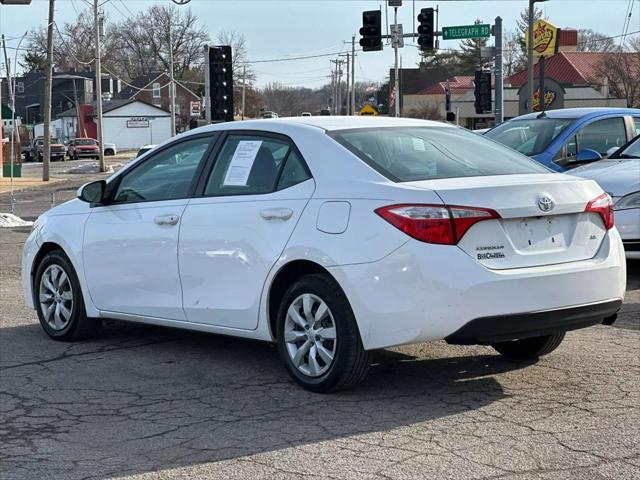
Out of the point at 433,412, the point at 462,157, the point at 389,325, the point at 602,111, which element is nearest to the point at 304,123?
the point at 462,157

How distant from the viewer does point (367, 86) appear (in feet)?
559

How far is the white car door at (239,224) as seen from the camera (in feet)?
19.6

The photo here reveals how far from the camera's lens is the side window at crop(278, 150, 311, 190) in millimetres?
5988

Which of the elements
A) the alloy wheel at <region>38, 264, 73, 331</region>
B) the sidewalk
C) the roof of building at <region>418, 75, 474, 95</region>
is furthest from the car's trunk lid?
the roof of building at <region>418, 75, 474, 95</region>

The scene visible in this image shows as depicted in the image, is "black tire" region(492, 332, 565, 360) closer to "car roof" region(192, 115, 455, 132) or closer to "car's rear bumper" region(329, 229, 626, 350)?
"car's rear bumper" region(329, 229, 626, 350)

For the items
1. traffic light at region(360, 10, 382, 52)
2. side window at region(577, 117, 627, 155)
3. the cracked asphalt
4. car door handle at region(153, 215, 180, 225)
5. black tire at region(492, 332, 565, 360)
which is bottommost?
the cracked asphalt

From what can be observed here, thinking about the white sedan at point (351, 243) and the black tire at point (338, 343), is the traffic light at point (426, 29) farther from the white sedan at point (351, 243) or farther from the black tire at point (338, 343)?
the black tire at point (338, 343)

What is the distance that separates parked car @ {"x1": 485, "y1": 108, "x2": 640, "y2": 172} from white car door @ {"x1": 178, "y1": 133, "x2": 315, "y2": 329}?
644cm

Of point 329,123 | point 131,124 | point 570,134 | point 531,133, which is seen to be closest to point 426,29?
point 531,133

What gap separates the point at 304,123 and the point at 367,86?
16622 centimetres

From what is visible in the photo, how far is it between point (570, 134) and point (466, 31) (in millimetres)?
18333

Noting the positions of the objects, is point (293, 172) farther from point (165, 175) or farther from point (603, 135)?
point (603, 135)

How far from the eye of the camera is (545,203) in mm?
5500

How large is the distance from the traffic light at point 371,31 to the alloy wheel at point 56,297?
22586 mm
